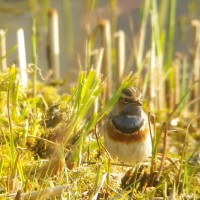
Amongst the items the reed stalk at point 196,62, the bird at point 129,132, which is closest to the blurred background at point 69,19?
the reed stalk at point 196,62

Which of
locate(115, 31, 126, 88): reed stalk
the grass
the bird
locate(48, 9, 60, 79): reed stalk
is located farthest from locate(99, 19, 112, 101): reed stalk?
the bird

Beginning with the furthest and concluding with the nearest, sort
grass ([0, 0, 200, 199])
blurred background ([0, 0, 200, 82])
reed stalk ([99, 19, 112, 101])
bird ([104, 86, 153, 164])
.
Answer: blurred background ([0, 0, 200, 82])
reed stalk ([99, 19, 112, 101])
bird ([104, 86, 153, 164])
grass ([0, 0, 200, 199])

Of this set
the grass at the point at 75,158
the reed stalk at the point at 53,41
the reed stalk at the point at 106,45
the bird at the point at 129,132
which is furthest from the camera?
the reed stalk at the point at 53,41

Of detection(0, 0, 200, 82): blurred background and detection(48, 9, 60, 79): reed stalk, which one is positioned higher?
detection(0, 0, 200, 82): blurred background

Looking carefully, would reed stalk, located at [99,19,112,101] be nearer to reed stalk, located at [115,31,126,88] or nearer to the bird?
reed stalk, located at [115,31,126,88]

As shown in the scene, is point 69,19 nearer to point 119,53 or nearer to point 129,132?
point 119,53

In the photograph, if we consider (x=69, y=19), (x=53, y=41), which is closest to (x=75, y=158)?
(x=53, y=41)

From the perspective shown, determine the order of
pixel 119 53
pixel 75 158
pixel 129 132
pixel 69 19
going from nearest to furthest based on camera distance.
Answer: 1. pixel 75 158
2. pixel 129 132
3. pixel 119 53
4. pixel 69 19

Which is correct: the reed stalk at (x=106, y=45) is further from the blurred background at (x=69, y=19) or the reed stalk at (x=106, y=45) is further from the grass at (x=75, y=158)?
the grass at (x=75, y=158)
